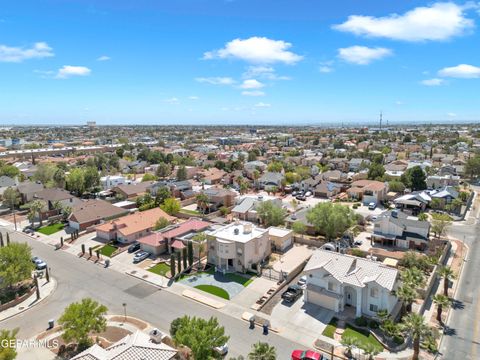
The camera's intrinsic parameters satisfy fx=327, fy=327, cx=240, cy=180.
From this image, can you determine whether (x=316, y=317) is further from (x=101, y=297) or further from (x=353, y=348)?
(x=101, y=297)

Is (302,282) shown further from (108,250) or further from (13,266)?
(13,266)

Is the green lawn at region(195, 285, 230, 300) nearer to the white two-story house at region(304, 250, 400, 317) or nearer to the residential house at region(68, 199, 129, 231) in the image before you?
the white two-story house at region(304, 250, 400, 317)

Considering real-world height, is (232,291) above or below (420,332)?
below

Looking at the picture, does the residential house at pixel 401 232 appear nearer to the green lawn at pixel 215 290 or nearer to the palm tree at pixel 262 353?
the green lawn at pixel 215 290

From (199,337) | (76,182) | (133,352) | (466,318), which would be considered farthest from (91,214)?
(466,318)

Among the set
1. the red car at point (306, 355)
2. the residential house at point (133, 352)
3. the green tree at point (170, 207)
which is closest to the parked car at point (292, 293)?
the red car at point (306, 355)

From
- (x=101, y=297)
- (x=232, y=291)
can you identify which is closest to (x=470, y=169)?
(x=232, y=291)

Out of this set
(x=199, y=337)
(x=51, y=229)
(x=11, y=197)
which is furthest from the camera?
(x=11, y=197)
